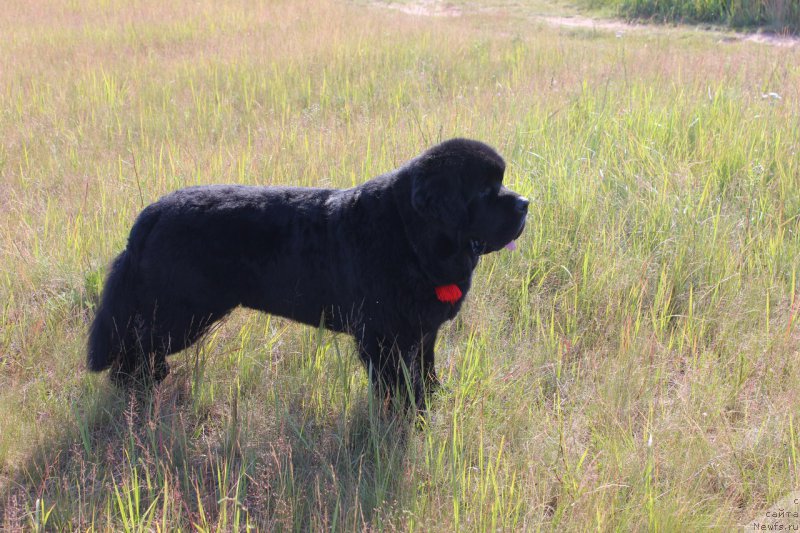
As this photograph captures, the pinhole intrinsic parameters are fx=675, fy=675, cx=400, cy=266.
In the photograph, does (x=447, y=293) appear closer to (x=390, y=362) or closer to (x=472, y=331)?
(x=390, y=362)

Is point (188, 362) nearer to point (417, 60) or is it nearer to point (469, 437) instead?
point (469, 437)

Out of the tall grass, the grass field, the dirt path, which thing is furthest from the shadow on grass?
the tall grass

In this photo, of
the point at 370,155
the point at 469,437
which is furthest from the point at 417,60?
the point at 469,437

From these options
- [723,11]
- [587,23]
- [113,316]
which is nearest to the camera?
[113,316]

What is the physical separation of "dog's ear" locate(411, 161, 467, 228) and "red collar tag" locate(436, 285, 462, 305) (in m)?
0.27

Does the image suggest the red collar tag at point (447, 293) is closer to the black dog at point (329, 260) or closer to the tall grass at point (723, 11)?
the black dog at point (329, 260)

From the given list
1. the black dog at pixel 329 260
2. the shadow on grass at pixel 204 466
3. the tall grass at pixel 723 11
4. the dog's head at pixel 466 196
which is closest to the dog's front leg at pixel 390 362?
the black dog at pixel 329 260

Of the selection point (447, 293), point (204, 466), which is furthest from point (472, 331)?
point (204, 466)

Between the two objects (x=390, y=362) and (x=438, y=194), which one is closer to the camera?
(x=438, y=194)

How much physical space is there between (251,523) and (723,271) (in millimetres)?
2946

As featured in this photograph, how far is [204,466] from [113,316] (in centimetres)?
85

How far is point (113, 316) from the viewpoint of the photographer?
124 inches

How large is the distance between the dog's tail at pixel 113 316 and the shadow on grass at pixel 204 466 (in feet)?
0.61

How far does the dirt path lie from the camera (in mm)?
10039
